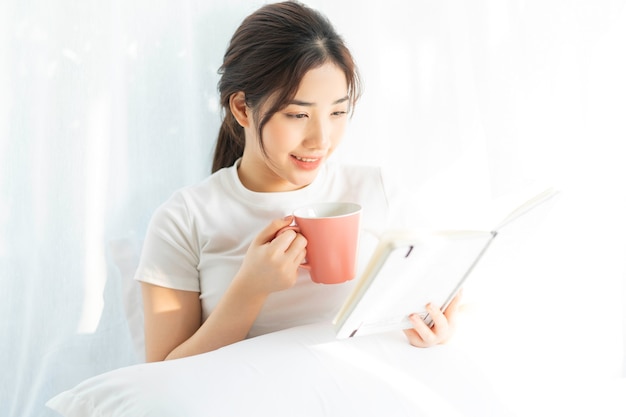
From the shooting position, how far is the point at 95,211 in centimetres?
142

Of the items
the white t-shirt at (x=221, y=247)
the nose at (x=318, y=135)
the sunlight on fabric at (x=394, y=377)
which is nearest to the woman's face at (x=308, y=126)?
the nose at (x=318, y=135)

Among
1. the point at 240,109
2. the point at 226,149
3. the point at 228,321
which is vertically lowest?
the point at 228,321

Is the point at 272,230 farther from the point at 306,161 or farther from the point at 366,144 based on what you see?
the point at 366,144

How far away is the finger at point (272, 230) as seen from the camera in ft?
3.70

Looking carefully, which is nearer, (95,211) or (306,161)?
(306,161)

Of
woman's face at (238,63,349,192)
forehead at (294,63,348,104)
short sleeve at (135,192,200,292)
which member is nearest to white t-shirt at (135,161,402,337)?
short sleeve at (135,192,200,292)

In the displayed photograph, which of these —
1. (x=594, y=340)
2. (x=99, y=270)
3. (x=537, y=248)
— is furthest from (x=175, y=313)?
(x=594, y=340)

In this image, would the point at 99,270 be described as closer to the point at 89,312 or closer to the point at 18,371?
the point at 89,312

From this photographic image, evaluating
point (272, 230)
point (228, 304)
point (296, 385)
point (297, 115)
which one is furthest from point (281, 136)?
point (296, 385)

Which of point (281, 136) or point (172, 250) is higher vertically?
point (281, 136)

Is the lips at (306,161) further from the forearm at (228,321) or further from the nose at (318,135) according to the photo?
the forearm at (228,321)

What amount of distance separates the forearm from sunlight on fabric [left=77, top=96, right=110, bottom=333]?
27 centimetres

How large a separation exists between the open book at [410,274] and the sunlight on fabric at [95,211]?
0.61m

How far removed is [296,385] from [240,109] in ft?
1.72
